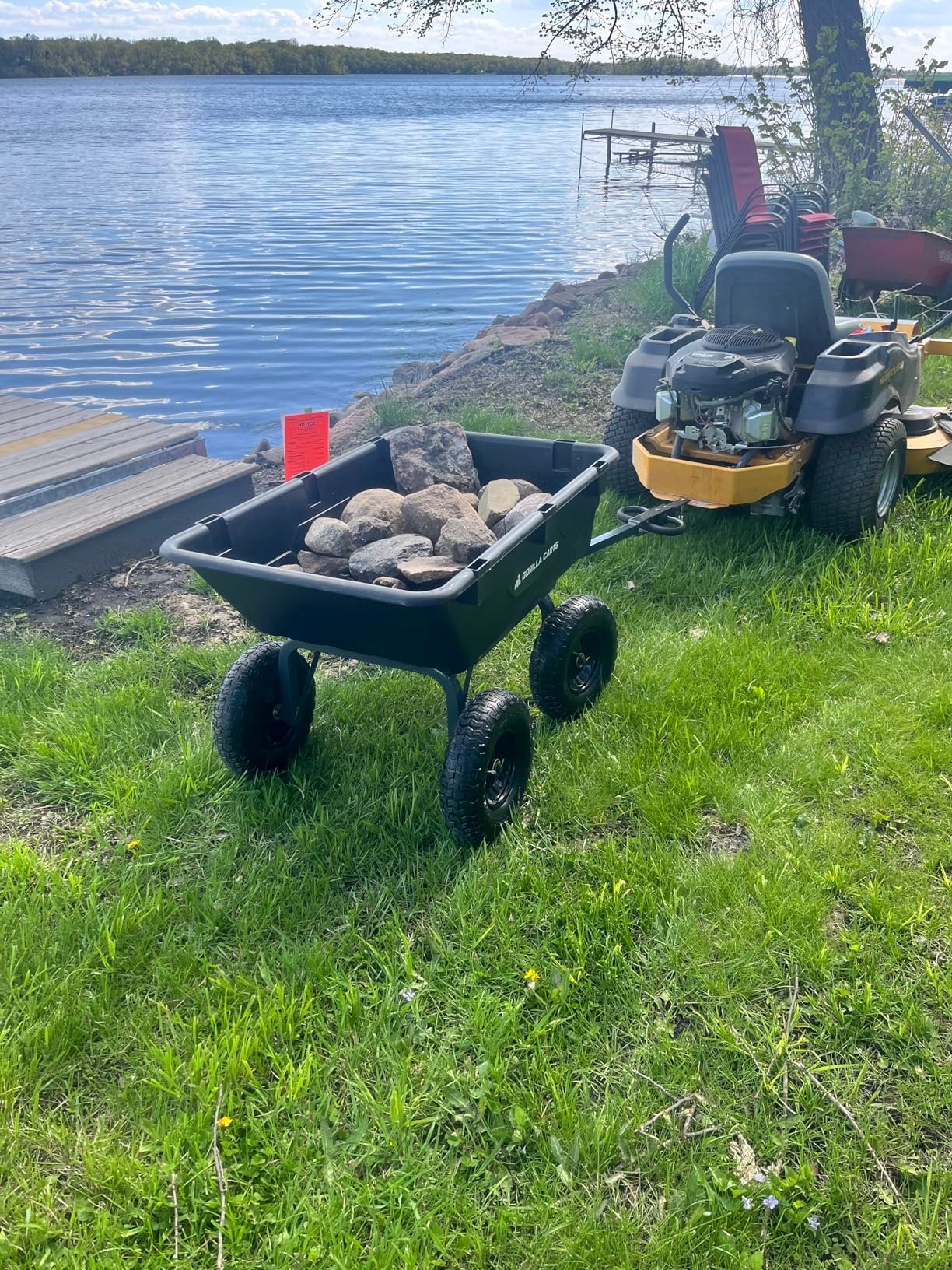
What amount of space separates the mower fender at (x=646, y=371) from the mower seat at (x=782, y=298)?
0.28 meters

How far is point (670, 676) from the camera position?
3527 millimetres

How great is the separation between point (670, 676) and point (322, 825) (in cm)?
134

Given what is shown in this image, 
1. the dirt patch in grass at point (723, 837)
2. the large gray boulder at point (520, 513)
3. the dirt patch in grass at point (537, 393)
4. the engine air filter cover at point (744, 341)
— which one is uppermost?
the engine air filter cover at point (744, 341)

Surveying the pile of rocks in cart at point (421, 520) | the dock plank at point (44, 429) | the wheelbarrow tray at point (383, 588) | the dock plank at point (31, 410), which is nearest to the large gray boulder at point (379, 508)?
the pile of rocks in cart at point (421, 520)

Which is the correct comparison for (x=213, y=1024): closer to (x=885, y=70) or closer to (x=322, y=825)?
(x=322, y=825)

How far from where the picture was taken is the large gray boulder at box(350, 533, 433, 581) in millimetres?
2809

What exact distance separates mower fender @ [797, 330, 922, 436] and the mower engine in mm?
111

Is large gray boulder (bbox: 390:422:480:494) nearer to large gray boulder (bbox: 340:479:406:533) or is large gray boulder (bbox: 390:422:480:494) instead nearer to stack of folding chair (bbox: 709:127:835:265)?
large gray boulder (bbox: 340:479:406:533)

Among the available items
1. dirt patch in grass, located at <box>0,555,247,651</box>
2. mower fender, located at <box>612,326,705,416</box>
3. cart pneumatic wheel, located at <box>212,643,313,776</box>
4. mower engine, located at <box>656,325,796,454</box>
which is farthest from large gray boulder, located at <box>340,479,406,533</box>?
mower fender, located at <box>612,326,705,416</box>

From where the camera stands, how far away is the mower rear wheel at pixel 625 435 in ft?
15.9

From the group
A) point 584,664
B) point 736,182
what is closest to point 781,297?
point 584,664

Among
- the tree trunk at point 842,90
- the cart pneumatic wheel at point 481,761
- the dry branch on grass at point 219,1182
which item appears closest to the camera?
the dry branch on grass at point 219,1182

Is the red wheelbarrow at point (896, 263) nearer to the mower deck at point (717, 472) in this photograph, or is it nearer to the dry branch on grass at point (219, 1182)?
the mower deck at point (717, 472)

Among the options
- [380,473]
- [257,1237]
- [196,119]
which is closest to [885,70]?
[380,473]
